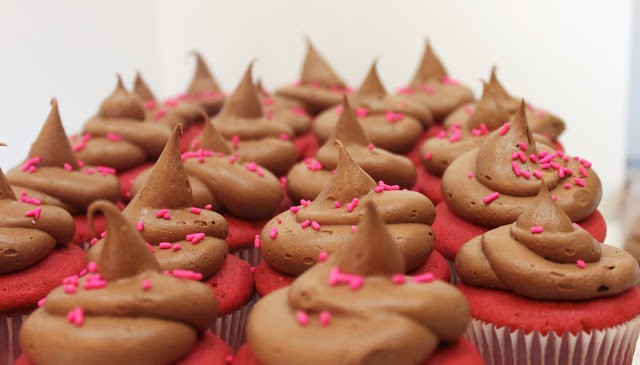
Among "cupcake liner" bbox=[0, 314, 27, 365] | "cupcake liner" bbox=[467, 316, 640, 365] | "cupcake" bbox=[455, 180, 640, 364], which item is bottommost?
"cupcake liner" bbox=[0, 314, 27, 365]

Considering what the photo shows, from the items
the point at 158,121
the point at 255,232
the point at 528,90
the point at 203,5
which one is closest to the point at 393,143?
the point at 255,232

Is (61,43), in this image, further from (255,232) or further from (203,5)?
(255,232)

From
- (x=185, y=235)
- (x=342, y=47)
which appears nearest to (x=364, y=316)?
(x=185, y=235)

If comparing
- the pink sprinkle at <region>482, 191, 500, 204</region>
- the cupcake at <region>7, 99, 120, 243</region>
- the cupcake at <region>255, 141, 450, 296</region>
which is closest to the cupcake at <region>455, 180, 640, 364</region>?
the cupcake at <region>255, 141, 450, 296</region>

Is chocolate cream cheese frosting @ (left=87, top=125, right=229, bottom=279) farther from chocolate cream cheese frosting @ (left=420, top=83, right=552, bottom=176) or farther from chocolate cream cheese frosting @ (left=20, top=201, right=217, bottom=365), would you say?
chocolate cream cheese frosting @ (left=420, top=83, right=552, bottom=176)

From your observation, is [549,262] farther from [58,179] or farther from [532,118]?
[58,179]
